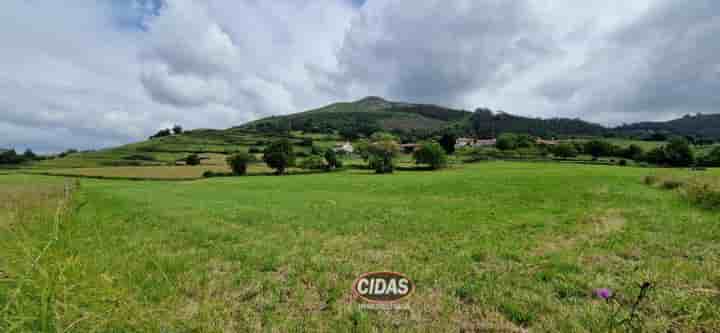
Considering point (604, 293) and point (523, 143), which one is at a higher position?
point (523, 143)

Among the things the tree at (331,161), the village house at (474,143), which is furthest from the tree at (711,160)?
the tree at (331,161)

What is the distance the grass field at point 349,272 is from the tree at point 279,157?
59120 mm

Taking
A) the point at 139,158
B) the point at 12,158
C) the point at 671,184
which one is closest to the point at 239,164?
the point at 139,158

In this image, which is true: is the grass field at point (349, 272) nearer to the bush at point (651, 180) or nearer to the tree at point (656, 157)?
the bush at point (651, 180)

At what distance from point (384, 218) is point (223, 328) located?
7301 millimetres

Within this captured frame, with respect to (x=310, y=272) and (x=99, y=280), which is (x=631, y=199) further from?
(x=99, y=280)

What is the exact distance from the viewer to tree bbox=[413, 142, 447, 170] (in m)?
69.4

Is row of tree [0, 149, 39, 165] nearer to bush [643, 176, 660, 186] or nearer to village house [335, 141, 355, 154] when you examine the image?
village house [335, 141, 355, 154]

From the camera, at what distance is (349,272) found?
16.6 feet

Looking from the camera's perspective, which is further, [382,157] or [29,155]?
[29,155]

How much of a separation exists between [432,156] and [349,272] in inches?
2653

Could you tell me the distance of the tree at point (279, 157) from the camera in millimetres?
66938

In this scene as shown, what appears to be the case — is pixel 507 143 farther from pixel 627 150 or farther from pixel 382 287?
pixel 382 287

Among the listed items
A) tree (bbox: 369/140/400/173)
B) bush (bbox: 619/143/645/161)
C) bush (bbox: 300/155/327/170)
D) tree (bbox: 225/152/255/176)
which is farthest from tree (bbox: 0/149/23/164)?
bush (bbox: 619/143/645/161)
